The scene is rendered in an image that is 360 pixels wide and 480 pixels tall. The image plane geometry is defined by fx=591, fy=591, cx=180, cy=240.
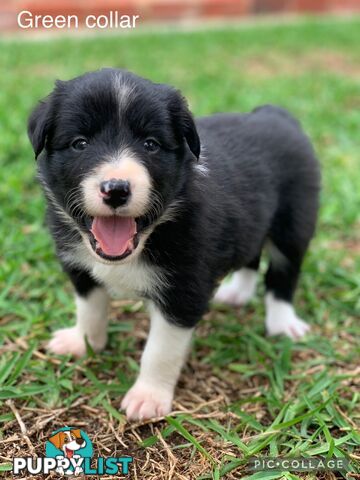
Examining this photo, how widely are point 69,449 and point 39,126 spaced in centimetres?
143

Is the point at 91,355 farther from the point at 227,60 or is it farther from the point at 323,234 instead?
the point at 227,60

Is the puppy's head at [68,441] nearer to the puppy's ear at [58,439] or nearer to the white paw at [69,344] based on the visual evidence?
the puppy's ear at [58,439]

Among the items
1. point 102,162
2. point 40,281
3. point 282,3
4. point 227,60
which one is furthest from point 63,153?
point 282,3

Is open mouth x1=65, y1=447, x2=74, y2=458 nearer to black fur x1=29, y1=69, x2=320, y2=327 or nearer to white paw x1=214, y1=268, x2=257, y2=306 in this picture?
black fur x1=29, y1=69, x2=320, y2=327

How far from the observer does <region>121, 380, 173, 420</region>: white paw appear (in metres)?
2.92

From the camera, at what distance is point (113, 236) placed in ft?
8.26

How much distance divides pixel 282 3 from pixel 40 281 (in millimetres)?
14057

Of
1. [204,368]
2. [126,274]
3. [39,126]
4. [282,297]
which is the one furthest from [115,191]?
[282,297]

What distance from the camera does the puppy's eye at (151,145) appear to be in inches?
99.1

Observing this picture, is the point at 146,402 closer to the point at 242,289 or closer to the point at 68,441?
the point at 68,441

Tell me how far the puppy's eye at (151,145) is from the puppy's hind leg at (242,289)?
1.64m

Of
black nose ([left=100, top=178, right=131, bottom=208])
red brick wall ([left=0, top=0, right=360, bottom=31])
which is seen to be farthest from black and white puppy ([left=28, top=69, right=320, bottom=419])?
red brick wall ([left=0, top=0, right=360, bottom=31])

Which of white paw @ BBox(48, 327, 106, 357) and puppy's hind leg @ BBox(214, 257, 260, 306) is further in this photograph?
puppy's hind leg @ BBox(214, 257, 260, 306)

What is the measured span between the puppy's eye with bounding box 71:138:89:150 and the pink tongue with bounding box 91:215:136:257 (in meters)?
0.31
